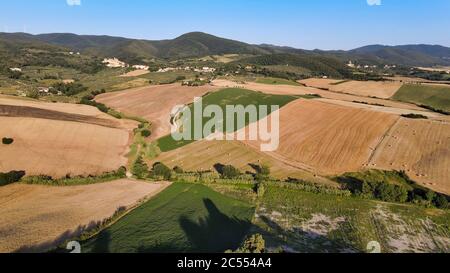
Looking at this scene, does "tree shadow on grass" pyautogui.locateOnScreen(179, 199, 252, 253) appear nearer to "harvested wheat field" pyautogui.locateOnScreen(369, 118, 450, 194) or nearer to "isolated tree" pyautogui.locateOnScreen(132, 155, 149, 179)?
"isolated tree" pyautogui.locateOnScreen(132, 155, 149, 179)

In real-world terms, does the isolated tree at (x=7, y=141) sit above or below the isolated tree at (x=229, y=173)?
above


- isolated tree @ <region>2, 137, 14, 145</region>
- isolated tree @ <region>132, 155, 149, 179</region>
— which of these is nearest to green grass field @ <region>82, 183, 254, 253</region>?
isolated tree @ <region>132, 155, 149, 179</region>

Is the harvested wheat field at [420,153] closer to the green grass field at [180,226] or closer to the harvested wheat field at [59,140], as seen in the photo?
the green grass field at [180,226]

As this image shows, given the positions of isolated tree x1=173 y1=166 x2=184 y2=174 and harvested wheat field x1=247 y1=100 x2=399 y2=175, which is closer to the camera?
isolated tree x1=173 y1=166 x2=184 y2=174

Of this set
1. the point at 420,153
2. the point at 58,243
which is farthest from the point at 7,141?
the point at 420,153

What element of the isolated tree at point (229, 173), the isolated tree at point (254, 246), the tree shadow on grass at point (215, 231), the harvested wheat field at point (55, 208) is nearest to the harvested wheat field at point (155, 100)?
the isolated tree at point (229, 173)

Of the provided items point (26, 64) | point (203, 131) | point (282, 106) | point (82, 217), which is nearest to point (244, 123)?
point (203, 131)
